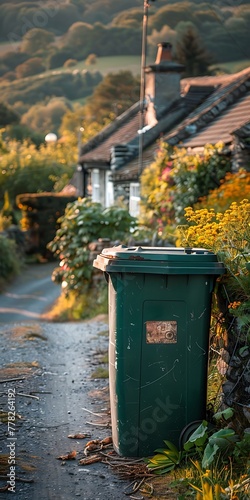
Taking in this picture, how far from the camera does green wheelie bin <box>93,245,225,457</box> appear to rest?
18.4 feet

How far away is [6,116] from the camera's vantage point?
7256 centimetres

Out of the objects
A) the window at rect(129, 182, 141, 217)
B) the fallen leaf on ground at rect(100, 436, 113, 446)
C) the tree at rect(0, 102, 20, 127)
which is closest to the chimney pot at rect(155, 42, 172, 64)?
the window at rect(129, 182, 141, 217)

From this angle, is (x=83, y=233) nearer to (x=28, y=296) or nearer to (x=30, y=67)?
(x=28, y=296)

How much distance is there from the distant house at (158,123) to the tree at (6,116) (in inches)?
1662

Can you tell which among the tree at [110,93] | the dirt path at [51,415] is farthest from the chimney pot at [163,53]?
the tree at [110,93]

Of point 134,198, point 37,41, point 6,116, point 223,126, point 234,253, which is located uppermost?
point 37,41

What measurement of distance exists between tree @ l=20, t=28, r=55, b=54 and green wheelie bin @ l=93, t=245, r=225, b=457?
83.3 metres

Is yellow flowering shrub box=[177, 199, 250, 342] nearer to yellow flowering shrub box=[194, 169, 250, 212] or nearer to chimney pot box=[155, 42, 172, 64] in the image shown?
yellow flowering shrub box=[194, 169, 250, 212]

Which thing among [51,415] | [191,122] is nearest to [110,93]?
[191,122]

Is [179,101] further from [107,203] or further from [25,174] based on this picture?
[25,174]

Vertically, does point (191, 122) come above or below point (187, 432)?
above

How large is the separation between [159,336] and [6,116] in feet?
226

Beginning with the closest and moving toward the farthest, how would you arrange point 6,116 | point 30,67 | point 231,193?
point 231,193, point 6,116, point 30,67

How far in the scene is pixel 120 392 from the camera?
5664 millimetres
